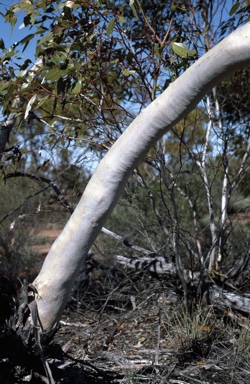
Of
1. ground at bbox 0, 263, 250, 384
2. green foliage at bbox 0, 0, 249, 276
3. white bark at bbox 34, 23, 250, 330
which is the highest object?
green foliage at bbox 0, 0, 249, 276

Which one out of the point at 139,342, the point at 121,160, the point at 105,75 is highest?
the point at 105,75

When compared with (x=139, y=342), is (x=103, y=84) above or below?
above

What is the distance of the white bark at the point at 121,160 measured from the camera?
3.08 m

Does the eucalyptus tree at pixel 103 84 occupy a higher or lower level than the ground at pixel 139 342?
higher

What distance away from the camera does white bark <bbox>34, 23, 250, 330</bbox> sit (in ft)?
10.1

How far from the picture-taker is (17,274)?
8.62m

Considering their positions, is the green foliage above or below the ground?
above

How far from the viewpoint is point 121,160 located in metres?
3.37

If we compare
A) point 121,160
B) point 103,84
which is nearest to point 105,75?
point 103,84

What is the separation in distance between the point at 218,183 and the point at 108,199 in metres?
7.17

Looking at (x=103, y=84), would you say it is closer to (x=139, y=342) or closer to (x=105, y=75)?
(x=105, y=75)

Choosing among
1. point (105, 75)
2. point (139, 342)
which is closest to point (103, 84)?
point (105, 75)

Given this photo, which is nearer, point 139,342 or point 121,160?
point 121,160

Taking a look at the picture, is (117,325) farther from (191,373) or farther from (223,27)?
(223,27)
